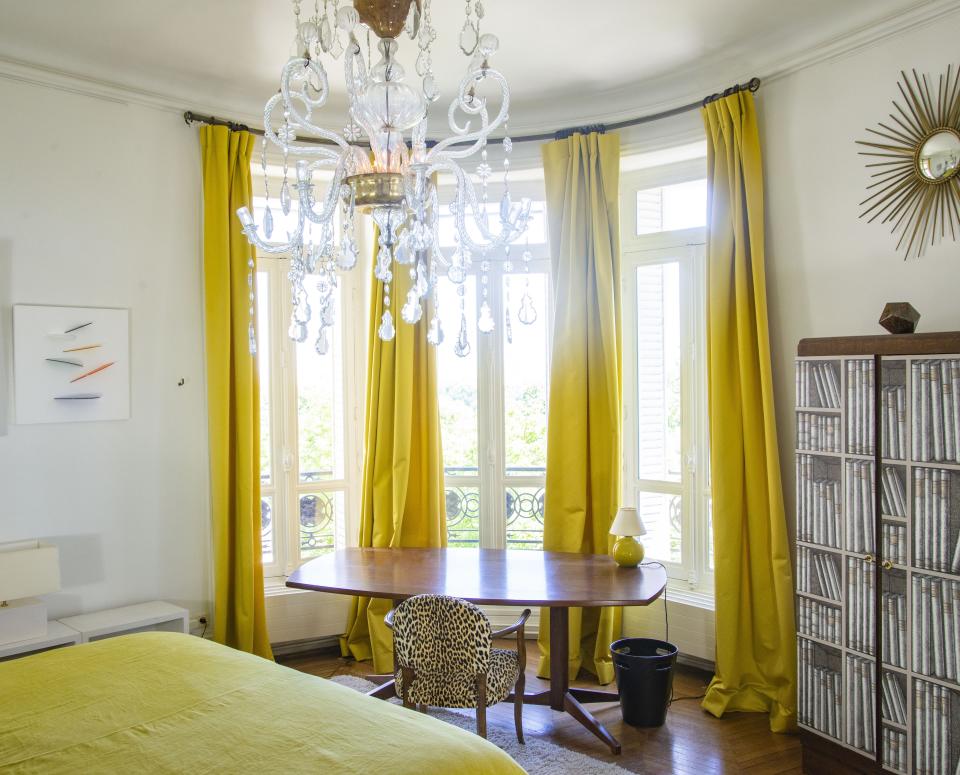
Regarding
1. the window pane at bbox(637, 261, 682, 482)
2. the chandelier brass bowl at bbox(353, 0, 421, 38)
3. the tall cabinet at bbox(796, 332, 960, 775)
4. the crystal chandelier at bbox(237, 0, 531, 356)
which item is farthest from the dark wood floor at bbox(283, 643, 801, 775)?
the chandelier brass bowl at bbox(353, 0, 421, 38)

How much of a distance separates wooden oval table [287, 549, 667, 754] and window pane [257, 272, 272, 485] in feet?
2.71

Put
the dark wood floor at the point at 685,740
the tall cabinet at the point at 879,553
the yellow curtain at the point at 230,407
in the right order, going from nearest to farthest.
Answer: the tall cabinet at the point at 879,553 → the dark wood floor at the point at 685,740 → the yellow curtain at the point at 230,407

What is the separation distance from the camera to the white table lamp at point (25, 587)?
328 centimetres

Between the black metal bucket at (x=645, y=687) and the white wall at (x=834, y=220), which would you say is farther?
the black metal bucket at (x=645, y=687)

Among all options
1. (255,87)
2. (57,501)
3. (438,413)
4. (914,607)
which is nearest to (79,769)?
(57,501)

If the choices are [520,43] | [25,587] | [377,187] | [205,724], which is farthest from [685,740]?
[520,43]

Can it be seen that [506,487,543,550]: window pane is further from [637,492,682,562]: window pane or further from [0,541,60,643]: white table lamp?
[0,541,60,643]: white table lamp

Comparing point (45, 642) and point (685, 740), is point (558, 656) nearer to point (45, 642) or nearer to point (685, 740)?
point (685, 740)

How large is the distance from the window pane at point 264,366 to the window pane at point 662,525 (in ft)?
7.13

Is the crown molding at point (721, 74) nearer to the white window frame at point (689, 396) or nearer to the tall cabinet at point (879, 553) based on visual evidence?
the white window frame at point (689, 396)

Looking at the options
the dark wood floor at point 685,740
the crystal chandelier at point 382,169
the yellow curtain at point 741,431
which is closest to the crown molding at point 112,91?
the crystal chandelier at point 382,169

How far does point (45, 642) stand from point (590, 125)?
11.9ft

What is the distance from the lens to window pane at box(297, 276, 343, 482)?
475cm

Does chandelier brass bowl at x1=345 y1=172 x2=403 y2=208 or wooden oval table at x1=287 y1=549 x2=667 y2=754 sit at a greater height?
chandelier brass bowl at x1=345 y1=172 x2=403 y2=208
